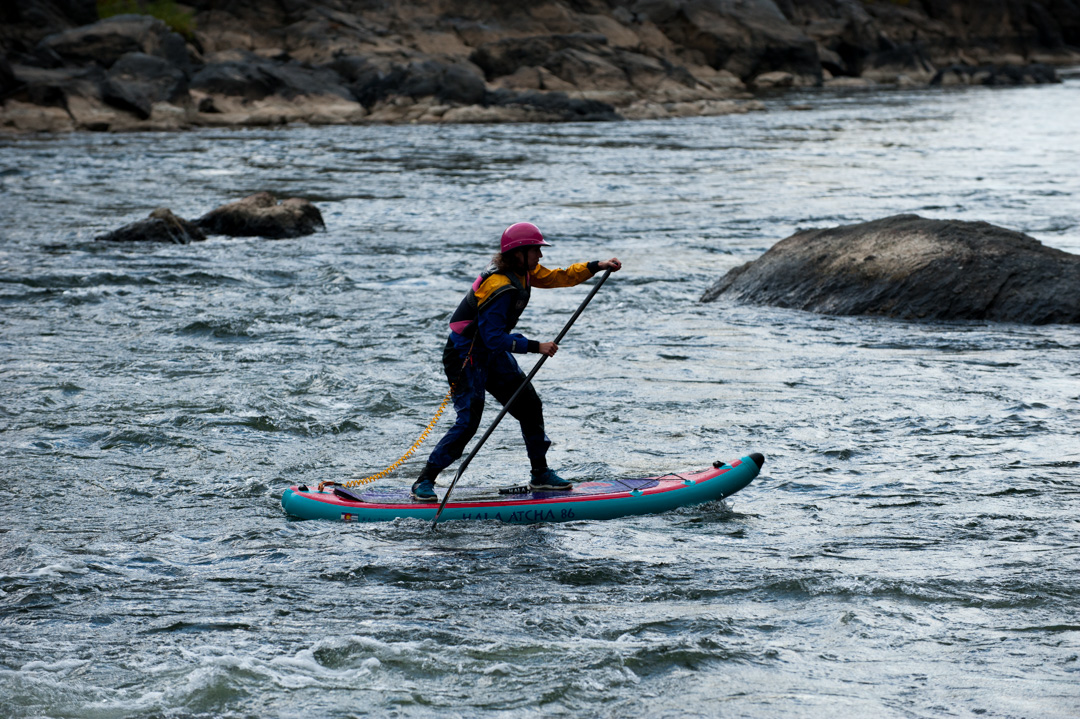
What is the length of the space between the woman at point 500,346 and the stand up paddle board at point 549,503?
18 cm

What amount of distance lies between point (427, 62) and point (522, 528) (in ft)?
148

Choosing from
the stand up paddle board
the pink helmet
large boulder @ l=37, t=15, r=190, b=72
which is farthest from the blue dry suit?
large boulder @ l=37, t=15, r=190, b=72

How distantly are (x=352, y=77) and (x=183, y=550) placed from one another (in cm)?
4682

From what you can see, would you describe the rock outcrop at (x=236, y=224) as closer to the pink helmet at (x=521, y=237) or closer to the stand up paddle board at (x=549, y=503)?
the stand up paddle board at (x=549, y=503)

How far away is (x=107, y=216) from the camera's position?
22172 mm

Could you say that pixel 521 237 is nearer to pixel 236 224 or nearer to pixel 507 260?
pixel 507 260

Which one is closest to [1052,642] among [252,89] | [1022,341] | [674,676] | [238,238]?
[674,676]

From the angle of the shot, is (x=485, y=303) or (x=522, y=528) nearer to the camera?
(x=485, y=303)

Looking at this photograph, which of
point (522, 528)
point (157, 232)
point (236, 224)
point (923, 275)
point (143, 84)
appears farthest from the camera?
point (143, 84)

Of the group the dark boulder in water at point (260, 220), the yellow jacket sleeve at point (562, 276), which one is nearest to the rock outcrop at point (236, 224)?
the dark boulder in water at point (260, 220)

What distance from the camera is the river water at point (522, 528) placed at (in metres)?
5.39

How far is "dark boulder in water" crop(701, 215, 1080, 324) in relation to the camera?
12703mm

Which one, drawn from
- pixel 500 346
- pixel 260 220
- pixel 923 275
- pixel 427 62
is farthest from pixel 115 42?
pixel 500 346

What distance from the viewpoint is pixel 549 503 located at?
7.55 m
